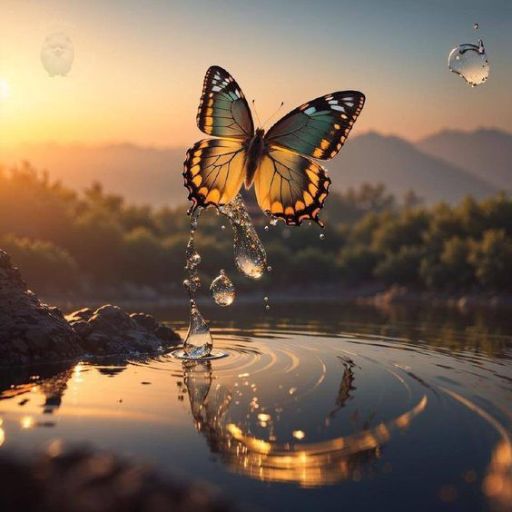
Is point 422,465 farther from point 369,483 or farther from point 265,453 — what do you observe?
point 265,453

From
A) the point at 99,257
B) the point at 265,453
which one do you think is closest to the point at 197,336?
the point at 265,453

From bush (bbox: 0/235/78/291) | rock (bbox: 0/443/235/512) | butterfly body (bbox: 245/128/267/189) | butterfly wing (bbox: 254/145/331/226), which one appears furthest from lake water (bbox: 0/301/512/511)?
bush (bbox: 0/235/78/291)

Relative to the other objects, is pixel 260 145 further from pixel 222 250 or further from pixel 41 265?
pixel 222 250

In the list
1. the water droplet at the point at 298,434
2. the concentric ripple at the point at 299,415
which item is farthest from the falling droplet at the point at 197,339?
the water droplet at the point at 298,434

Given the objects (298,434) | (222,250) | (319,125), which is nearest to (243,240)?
(319,125)

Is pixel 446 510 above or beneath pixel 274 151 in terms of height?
beneath

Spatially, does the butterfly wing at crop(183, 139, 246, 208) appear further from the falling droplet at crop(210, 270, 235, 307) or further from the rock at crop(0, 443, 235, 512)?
the rock at crop(0, 443, 235, 512)

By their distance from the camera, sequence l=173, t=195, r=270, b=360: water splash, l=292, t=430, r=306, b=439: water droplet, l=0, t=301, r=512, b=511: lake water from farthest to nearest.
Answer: l=173, t=195, r=270, b=360: water splash
l=292, t=430, r=306, b=439: water droplet
l=0, t=301, r=512, b=511: lake water

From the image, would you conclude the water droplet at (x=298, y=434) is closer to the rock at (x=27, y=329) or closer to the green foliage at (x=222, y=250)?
the rock at (x=27, y=329)

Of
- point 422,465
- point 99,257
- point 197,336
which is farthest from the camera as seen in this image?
point 99,257
